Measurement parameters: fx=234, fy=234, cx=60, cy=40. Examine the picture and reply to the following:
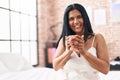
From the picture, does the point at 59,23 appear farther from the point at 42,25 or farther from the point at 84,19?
the point at 84,19

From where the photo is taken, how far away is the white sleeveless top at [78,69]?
1.36 meters

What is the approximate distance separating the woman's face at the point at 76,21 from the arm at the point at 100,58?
137mm

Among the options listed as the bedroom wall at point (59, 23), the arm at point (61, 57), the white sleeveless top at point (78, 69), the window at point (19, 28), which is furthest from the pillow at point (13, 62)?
the bedroom wall at point (59, 23)

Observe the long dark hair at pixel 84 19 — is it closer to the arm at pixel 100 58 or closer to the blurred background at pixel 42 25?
the arm at pixel 100 58

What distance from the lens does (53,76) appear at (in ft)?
7.22

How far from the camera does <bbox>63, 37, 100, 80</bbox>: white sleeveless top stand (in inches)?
53.7

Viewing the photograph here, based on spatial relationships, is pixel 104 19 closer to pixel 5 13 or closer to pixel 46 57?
pixel 46 57

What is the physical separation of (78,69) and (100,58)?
0.15 m

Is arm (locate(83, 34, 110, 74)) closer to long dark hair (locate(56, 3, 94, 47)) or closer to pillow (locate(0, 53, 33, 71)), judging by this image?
long dark hair (locate(56, 3, 94, 47))

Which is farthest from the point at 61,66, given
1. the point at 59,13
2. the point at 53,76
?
the point at 59,13

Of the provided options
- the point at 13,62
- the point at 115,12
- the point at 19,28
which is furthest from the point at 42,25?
the point at 13,62

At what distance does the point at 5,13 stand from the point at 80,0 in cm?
170

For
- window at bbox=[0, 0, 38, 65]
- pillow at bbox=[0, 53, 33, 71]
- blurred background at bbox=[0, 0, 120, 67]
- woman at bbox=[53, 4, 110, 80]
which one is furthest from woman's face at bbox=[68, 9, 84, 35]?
blurred background at bbox=[0, 0, 120, 67]

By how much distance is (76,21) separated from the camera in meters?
1.41
